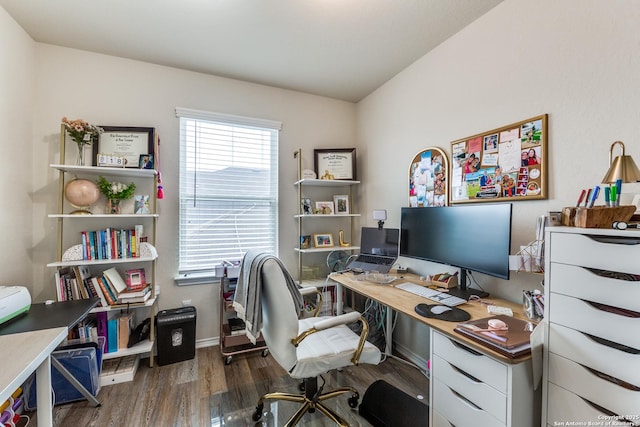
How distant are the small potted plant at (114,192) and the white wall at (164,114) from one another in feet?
1.01

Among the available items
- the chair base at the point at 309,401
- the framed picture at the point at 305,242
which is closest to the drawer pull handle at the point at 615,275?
the chair base at the point at 309,401

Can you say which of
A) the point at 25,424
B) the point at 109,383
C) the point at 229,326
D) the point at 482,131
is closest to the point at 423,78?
the point at 482,131

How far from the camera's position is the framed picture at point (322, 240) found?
10.1ft

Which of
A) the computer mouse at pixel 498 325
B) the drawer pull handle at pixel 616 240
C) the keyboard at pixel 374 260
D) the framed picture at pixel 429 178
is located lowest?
the computer mouse at pixel 498 325

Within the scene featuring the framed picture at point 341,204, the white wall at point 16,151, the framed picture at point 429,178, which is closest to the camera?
the white wall at point 16,151

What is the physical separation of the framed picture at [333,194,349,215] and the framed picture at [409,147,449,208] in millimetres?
888

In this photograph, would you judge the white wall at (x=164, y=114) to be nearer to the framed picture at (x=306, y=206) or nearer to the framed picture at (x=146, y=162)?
the framed picture at (x=306, y=206)

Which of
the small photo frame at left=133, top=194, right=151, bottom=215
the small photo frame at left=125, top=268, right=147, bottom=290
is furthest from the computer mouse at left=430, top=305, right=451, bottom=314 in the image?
the small photo frame at left=133, top=194, right=151, bottom=215

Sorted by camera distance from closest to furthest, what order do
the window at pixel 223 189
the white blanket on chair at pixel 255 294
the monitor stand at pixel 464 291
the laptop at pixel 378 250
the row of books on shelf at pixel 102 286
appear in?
the white blanket on chair at pixel 255 294 < the monitor stand at pixel 464 291 < the row of books on shelf at pixel 102 286 < the laptop at pixel 378 250 < the window at pixel 223 189

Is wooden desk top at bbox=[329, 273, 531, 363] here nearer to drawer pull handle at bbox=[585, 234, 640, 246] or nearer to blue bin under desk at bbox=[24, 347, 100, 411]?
drawer pull handle at bbox=[585, 234, 640, 246]

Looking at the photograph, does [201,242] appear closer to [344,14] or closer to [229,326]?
[229,326]

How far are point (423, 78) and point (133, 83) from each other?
264 centimetres

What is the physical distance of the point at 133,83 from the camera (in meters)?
2.47

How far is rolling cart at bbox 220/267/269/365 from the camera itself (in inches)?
95.7
